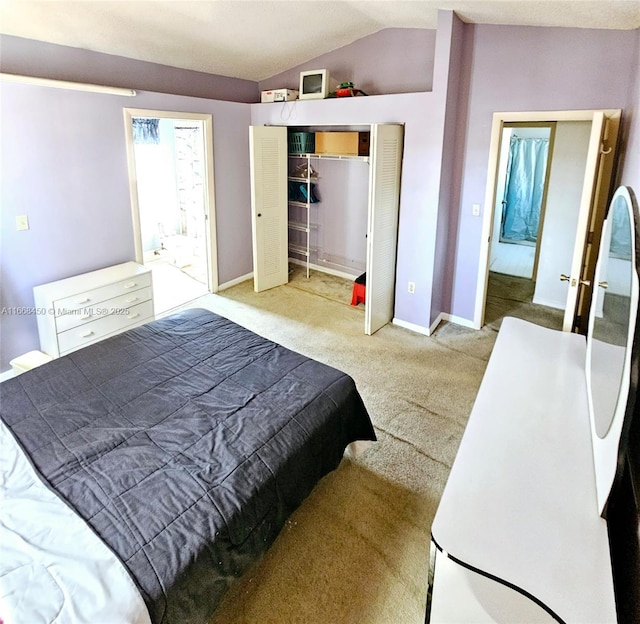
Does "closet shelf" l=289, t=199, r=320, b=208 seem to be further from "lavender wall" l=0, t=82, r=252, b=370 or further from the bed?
the bed

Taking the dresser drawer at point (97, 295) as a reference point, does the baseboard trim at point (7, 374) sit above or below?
below

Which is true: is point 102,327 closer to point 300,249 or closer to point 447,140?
point 300,249

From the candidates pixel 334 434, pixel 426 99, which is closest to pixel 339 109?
pixel 426 99

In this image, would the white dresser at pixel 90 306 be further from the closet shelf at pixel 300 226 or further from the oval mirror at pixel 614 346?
the oval mirror at pixel 614 346

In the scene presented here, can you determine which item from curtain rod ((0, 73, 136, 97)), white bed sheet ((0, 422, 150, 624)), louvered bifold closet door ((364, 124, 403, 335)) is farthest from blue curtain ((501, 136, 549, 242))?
white bed sheet ((0, 422, 150, 624))

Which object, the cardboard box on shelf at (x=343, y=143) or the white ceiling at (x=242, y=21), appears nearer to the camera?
the white ceiling at (x=242, y=21)

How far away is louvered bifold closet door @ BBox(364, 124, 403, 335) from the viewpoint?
12.2ft


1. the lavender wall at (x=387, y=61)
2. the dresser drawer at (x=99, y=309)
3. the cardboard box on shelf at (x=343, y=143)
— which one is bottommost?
the dresser drawer at (x=99, y=309)

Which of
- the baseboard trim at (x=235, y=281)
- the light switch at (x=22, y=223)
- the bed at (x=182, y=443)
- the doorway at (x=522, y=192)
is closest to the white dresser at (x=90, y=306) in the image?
the light switch at (x=22, y=223)

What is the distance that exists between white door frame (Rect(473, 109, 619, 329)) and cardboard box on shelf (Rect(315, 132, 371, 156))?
1.28 meters

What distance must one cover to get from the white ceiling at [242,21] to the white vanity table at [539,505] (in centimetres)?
213

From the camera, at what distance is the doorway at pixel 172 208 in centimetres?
535

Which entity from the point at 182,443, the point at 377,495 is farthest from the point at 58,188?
the point at 377,495

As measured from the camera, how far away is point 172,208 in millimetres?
6844
